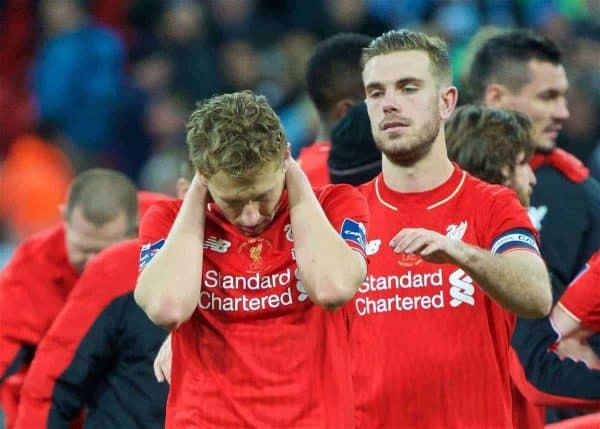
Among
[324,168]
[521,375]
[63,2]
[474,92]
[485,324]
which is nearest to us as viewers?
[485,324]

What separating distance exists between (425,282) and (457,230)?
20 centimetres

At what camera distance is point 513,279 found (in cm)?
A: 424

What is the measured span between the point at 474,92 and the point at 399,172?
1741 mm

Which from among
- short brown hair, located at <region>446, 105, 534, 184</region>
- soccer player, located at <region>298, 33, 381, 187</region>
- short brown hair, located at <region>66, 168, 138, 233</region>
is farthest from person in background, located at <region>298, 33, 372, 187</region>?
short brown hair, located at <region>446, 105, 534, 184</region>

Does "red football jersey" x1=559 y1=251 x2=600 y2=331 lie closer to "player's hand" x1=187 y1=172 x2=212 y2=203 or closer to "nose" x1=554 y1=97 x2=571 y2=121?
"nose" x1=554 y1=97 x2=571 y2=121

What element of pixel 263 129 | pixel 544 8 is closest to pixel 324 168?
pixel 263 129

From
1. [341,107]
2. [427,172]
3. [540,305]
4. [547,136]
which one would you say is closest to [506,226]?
[540,305]

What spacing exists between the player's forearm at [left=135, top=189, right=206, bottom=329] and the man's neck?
0.95m

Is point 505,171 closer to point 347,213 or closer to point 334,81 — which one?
point 347,213

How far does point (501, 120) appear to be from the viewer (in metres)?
5.14

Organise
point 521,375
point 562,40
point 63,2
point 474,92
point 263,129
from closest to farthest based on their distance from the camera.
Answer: point 263,129
point 521,375
point 474,92
point 562,40
point 63,2

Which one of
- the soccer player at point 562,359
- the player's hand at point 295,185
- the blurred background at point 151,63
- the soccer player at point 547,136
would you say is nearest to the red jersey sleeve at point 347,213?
the player's hand at point 295,185

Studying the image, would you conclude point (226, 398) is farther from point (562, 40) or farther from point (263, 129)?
point (562, 40)

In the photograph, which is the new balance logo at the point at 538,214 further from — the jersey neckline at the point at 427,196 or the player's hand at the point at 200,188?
the player's hand at the point at 200,188
